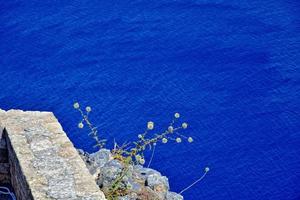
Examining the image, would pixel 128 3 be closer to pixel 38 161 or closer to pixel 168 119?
pixel 168 119

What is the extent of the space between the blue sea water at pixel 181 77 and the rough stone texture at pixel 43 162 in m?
2.89

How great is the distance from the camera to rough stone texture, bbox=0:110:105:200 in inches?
117

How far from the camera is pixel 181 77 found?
329 inches

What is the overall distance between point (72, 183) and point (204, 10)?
7.36 m

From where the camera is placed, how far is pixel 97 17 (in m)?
9.93

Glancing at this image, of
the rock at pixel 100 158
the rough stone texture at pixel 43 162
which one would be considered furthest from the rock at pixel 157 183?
the rough stone texture at pixel 43 162

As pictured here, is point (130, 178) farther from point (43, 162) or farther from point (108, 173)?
point (43, 162)

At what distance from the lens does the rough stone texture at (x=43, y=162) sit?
298 centimetres

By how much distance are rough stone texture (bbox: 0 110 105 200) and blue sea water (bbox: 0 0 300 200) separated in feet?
9.47

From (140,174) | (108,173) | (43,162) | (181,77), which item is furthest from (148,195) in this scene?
(181,77)

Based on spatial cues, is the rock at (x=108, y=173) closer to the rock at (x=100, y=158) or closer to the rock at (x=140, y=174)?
the rock at (x=100, y=158)

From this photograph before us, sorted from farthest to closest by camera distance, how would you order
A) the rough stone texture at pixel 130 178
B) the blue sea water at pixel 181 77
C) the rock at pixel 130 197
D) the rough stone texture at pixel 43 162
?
the blue sea water at pixel 181 77 → the rough stone texture at pixel 130 178 → the rock at pixel 130 197 → the rough stone texture at pixel 43 162

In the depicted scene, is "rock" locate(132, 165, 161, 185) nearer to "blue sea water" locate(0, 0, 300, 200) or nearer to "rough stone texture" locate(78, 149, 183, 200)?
"rough stone texture" locate(78, 149, 183, 200)

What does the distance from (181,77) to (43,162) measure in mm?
5300
